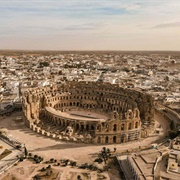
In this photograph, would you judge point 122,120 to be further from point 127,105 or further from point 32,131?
point 32,131

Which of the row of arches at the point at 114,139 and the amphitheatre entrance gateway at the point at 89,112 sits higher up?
the amphitheatre entrance gateway at the point at 89,112

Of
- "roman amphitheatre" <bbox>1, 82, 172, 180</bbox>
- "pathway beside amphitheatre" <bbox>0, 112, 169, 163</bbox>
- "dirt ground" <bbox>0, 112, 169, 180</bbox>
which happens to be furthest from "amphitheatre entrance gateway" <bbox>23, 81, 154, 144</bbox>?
"dirt ground" <bbox>0, 112, 169, 180</bbox>

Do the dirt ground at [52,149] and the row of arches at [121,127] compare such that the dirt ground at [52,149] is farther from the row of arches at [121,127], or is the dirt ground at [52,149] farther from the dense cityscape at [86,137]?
the row of arches at [121,127]

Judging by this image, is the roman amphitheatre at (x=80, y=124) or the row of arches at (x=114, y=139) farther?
the row of arches at (x=114, y=139)

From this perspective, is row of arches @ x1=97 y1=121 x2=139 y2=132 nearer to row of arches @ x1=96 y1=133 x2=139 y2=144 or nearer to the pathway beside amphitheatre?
row of arches @ x1=96 y1=133 x2=139 y2=144

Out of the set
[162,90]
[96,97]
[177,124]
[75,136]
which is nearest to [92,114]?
[96,97]

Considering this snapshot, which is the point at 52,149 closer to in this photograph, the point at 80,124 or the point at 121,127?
the point at 80,124

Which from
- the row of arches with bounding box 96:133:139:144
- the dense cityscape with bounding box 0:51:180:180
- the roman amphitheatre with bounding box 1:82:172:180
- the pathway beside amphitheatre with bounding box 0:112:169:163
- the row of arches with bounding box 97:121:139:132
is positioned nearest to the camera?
the dense cityscape with bounding box 0:51:180:180

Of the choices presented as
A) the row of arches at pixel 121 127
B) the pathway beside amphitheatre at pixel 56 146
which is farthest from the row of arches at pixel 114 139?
the row of arches at pixel 121 127

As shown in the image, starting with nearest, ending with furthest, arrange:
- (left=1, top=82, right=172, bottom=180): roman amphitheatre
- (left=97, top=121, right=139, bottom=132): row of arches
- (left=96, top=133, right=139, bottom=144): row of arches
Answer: (left=1, top=82, right=172, bottom=180): roman amphitheatre < (left=96, top=133, right=139, bottom=144): row of arches < (left=97, top=121, right=139, bottom=132): row of arches
